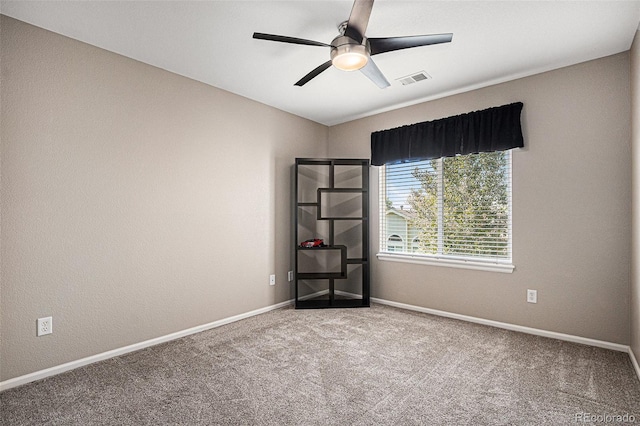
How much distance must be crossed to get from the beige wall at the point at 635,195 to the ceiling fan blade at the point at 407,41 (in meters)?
1.47

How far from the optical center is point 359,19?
6.71ft

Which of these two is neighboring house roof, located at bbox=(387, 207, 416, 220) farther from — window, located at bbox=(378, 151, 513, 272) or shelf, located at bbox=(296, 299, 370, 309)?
shelf, located at bbox=(296, 299, 370, 309)

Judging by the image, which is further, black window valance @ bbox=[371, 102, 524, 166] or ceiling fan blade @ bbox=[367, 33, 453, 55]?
black window valance @ bbox=[371, 102, 524, 166]

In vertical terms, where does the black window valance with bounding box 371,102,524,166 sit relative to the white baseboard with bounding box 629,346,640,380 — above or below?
above

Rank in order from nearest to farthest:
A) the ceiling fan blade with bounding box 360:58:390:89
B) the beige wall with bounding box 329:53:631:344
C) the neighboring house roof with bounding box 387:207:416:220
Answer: the ceiling fan blade with bounding box 360:58:390:89 < the beige wall with bounding box 329:53:631:344 < the neighboring house roof with bounding box 387:207:416:220

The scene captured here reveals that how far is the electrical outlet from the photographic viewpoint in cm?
244

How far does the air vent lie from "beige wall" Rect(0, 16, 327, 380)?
1660mm

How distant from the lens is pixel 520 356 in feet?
9.05

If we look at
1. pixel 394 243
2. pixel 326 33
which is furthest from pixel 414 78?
pixel 394 243

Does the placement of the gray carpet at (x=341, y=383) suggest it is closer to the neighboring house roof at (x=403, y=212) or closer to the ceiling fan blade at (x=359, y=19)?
the neighboring house roof at (x=403, y=212)

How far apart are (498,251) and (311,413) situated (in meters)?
2.52

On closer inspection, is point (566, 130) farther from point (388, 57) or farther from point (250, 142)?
point (250, 142)

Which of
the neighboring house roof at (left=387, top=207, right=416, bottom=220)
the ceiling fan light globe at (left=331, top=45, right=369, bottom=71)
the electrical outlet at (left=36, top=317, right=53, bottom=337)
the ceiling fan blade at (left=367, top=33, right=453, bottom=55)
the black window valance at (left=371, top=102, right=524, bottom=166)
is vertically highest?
the ceiling fan blade at (left=367, top=33, right=453, bottom=55)

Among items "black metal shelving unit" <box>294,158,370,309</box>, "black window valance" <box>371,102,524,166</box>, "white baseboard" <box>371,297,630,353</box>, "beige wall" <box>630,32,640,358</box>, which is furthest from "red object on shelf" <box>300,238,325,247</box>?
"beige wall" <box>630,32,640,358</box>
